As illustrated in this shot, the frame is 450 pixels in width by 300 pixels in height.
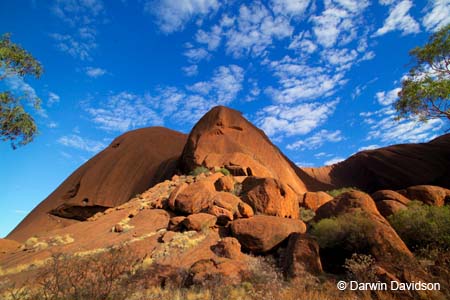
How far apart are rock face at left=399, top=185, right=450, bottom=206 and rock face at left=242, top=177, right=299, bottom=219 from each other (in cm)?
585

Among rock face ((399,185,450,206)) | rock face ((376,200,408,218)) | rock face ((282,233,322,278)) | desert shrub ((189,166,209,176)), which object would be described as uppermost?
desert shrub ((189,166,209,176))

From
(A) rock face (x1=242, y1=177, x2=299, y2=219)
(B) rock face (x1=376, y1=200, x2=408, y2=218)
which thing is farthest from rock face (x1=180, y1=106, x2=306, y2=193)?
(B) rock face (x1=376, y1=200, x2=408, y2=218)

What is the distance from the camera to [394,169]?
31531 mm

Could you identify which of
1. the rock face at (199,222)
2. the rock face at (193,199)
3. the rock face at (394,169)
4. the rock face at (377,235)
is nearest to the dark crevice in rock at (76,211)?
the rock face at (193,199)

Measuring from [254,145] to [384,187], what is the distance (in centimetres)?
1850

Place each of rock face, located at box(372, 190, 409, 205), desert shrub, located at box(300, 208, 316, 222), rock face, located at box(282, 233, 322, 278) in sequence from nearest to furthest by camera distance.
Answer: rock face, located at box(282, 233, 322, 278) < rock face, located at box(372, 190, 409, 205) < desert shrub, located at box(300, 208, 316, 222)

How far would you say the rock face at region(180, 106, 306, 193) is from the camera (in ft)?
61.4

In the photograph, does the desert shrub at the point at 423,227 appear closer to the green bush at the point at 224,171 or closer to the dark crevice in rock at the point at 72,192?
the green bush at the point at 224,171

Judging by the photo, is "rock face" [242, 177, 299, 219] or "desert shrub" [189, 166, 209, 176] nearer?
"rock face" [242, 177, 299, 219]

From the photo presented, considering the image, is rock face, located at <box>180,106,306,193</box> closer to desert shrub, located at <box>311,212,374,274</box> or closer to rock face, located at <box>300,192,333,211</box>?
rock face, located at <box>300,192,333,211</box>

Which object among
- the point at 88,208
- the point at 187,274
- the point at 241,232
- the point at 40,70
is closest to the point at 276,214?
the point at 241,232

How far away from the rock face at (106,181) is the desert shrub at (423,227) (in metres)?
18.9

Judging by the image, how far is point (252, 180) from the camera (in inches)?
602

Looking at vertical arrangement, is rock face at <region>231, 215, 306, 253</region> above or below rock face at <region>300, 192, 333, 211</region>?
below
